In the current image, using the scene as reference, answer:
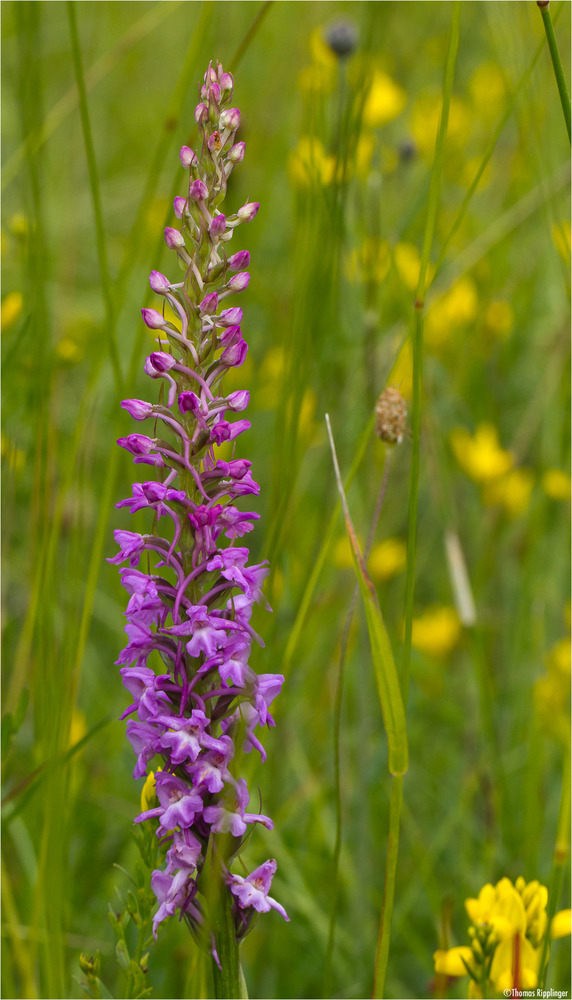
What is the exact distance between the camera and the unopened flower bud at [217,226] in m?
0.70

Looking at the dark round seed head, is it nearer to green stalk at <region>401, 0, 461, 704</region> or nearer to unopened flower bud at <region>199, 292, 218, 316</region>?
green stalk at <region>401, 0, 461, 704</region>

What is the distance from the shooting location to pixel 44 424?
919 mm

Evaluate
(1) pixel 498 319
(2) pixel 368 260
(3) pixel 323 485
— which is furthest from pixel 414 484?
(1) pixel 498 319

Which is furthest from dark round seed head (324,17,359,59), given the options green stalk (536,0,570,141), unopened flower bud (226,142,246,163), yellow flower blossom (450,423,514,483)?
unopened flower bud (226,142,246,163)

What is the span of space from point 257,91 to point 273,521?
302 cm

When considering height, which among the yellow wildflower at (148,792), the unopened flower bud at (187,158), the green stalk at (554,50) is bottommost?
the yellow wildflower at (148,792)

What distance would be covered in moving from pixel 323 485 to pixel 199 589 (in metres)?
1.68

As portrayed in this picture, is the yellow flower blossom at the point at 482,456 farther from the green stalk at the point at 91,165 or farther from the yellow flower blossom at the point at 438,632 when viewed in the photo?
the green stalk at the point at 91,165

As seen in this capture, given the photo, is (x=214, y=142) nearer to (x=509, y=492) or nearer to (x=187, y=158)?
(x=187, y=158)

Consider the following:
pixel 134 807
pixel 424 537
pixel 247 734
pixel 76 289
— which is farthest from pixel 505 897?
pixel 76 289

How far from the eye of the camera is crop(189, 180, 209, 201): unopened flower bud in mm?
694

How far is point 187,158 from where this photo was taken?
729 millimetres

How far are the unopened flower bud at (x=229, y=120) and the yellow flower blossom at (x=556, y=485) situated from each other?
5.09 feet

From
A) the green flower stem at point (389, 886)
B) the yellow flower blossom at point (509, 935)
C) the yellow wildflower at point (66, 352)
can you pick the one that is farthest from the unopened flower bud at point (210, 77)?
the yellow wildflower at point (66, 352)
